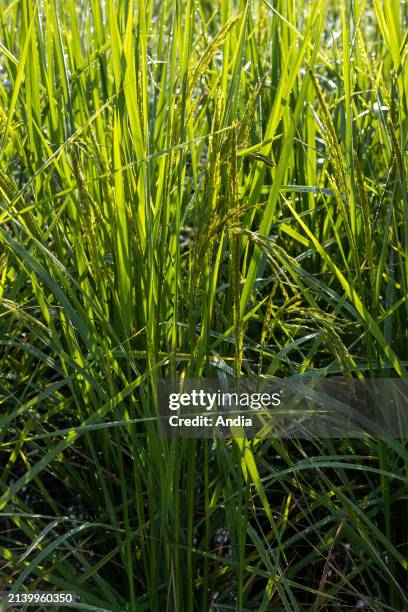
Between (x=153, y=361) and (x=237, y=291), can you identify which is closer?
(x=237, y=291)

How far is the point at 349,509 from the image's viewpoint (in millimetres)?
1060

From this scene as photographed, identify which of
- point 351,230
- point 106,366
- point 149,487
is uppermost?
point 351,230

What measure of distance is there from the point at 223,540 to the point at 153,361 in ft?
1.42

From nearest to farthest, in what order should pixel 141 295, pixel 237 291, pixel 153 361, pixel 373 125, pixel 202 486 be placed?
pixel 237 291
pixel 153 361
pixel 141 295
pixel 202 486
pixel 373 125

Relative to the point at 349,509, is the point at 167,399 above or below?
above

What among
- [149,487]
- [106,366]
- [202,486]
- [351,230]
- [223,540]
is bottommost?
[223,540]

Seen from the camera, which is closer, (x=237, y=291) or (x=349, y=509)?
(x=237, y=291)

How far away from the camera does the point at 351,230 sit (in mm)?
1125

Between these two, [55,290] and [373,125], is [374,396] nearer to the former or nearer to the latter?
[55,290]

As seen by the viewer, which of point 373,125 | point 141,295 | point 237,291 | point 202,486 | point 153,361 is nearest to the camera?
point 237,291

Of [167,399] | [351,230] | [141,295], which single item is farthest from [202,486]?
[351,230]

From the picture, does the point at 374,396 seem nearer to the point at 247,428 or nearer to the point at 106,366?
the point at 247,428

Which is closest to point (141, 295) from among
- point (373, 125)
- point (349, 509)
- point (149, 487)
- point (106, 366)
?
point (106, 366)

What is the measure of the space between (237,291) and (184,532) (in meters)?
0.41
